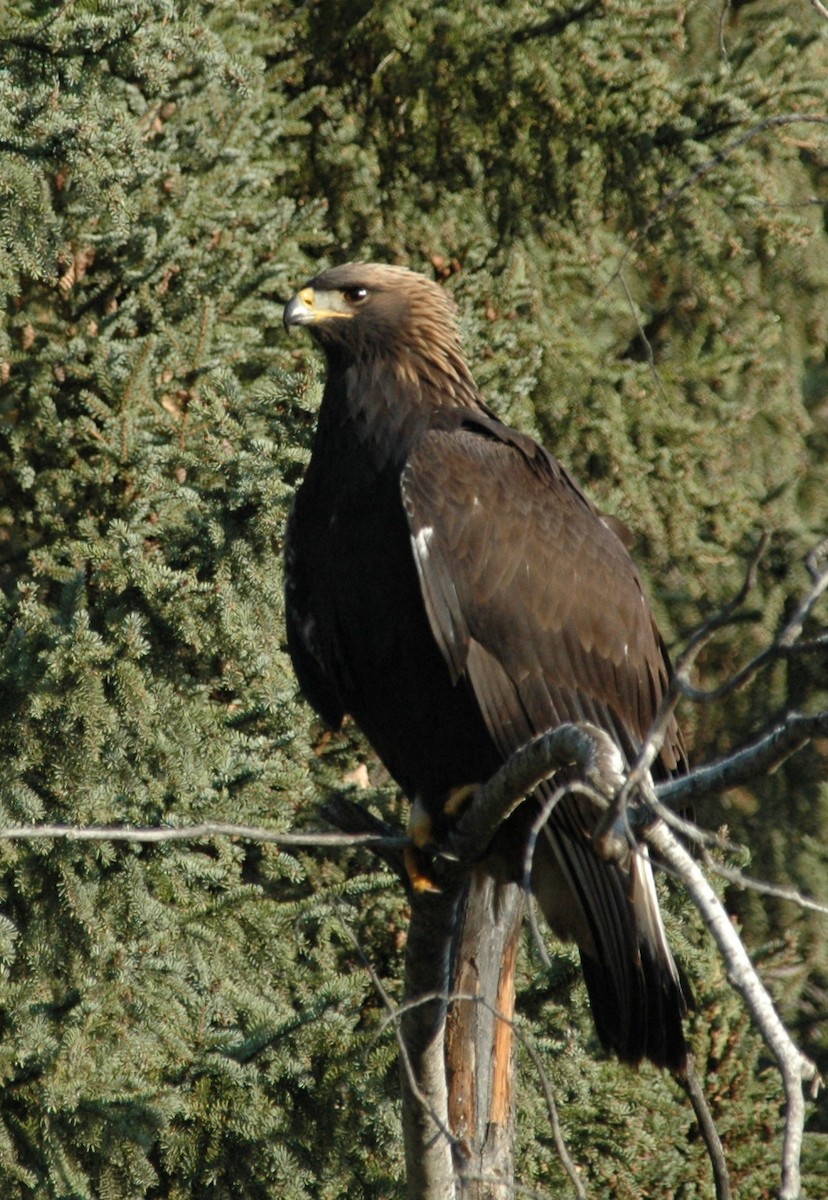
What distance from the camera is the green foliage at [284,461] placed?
4.51 meters

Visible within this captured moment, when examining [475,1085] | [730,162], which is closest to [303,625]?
[475,1085]

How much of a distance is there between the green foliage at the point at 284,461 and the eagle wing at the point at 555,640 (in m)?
0.82

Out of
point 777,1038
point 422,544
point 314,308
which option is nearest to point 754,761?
point 777,1038

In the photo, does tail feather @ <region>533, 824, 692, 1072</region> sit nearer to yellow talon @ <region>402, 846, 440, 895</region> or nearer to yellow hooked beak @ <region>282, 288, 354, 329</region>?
yellow talon @ <region>402, 846, 440, 895</region>

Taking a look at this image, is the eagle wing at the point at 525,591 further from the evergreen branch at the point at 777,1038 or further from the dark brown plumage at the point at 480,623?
the evergreen branch at the point at 777,1038

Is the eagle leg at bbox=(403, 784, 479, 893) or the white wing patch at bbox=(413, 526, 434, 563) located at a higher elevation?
the white wing patch at bbox=(413, 526, 434, 563)

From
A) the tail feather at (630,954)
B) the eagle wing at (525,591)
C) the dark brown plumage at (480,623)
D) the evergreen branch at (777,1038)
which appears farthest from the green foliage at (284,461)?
the evergreen branch at (777,1038)

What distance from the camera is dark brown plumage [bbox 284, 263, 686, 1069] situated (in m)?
3.59

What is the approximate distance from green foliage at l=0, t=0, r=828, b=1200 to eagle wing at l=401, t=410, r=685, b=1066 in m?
0.82

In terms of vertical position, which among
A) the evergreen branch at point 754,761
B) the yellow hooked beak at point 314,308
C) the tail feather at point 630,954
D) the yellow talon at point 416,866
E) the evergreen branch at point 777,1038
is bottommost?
the tail feather at point 630,954

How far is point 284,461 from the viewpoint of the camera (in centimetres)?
463

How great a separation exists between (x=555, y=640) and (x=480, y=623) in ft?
0.77

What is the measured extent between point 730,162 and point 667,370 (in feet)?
2.90

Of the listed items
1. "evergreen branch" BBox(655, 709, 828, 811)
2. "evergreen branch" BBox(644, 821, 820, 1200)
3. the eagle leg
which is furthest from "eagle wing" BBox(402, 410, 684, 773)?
"evergreen branch" BBox(644, 821, 820, 1200)
